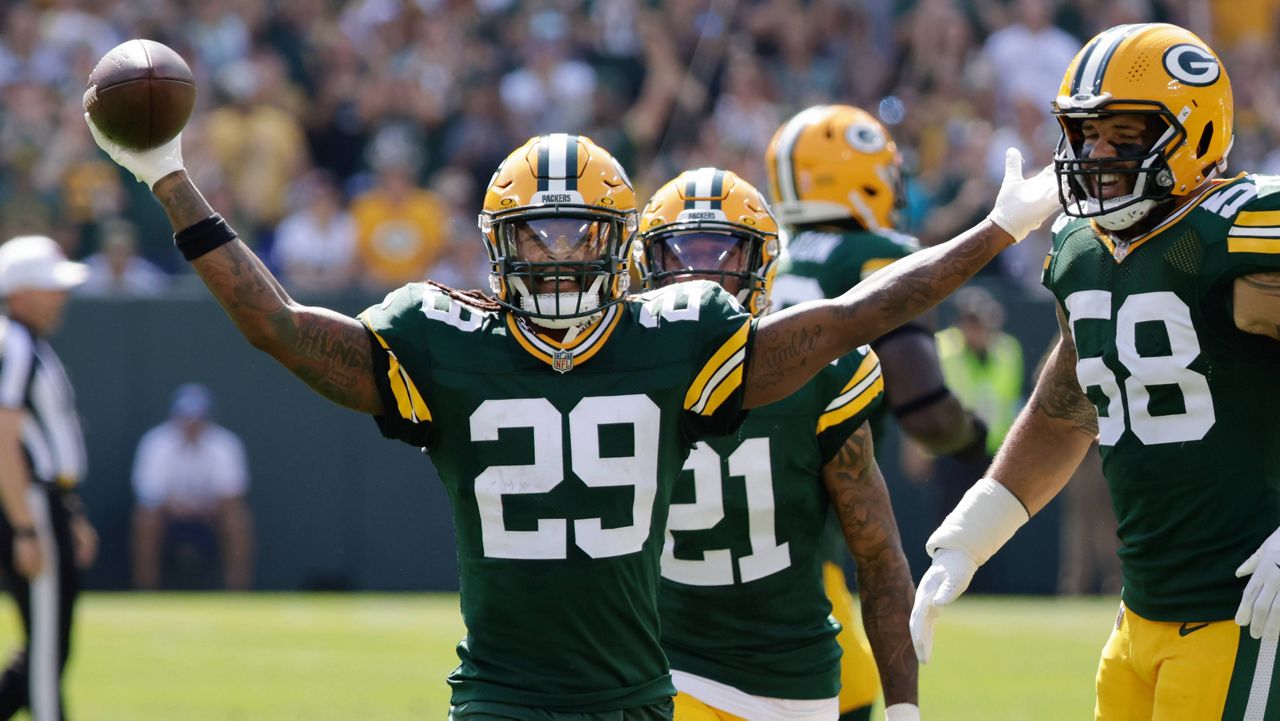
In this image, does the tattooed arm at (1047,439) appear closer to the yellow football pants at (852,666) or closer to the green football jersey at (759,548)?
the green football jersey at (759,548)

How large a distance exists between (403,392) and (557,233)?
1.50 ft

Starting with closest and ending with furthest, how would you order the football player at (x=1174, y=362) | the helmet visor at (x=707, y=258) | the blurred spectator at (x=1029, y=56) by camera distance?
the football player at (x=1174, y=362), the helmet visor at (x=707, y=258), the blurred spectator at (x=1029, y=56)

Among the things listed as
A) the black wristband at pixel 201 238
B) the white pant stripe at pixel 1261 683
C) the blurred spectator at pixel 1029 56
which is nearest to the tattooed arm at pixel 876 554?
the white pant stripe at pixel 1261 683

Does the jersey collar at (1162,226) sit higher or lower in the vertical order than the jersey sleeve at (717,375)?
higher

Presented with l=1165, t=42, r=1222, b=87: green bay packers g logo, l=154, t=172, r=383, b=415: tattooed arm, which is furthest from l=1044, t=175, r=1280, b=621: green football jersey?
l=154, t=172, r=383, b=415: tattooed arm

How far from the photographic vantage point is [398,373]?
12.0 ft

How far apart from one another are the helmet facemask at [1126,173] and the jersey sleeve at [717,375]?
30.1 inches

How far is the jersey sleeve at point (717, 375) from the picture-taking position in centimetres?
374

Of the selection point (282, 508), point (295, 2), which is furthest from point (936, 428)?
point (295, 2)

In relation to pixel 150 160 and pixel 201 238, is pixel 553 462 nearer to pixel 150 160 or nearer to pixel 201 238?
pixel 201 238

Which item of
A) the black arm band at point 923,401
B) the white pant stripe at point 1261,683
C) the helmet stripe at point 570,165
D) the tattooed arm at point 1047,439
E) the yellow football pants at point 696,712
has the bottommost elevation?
the yellow football pants at point 696,712

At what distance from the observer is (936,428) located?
18.8 feet

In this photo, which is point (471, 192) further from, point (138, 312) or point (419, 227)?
point (138, 312)

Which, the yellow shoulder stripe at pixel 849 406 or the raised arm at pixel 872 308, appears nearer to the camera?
the raised arm at pixel 872 308
